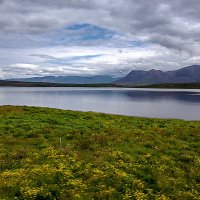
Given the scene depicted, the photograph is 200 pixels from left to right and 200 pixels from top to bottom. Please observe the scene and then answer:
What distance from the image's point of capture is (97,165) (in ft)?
72.0

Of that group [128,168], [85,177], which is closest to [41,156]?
[85,177]

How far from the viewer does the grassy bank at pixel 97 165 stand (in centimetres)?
1770

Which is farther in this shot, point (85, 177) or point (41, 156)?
point (41, 156)

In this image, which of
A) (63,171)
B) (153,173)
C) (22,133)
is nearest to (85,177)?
(63,171)

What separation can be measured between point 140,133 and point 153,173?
13.5m

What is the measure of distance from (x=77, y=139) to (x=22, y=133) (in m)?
7.07

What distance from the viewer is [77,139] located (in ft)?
99.1

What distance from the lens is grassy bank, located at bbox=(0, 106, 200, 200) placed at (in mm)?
17703

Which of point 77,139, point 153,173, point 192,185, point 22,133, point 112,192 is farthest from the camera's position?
point 22,133

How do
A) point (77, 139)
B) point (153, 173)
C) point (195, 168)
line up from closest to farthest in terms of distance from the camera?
1. point (153, 173)
2. point (195, 168)
3. point (77, 139)

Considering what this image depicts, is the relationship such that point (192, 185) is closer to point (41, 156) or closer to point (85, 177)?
point (85, 177)

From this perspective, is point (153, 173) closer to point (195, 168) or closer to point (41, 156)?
point (195, 168)

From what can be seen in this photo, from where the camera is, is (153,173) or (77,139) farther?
(77,139)

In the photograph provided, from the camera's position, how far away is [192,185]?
19531 mm
